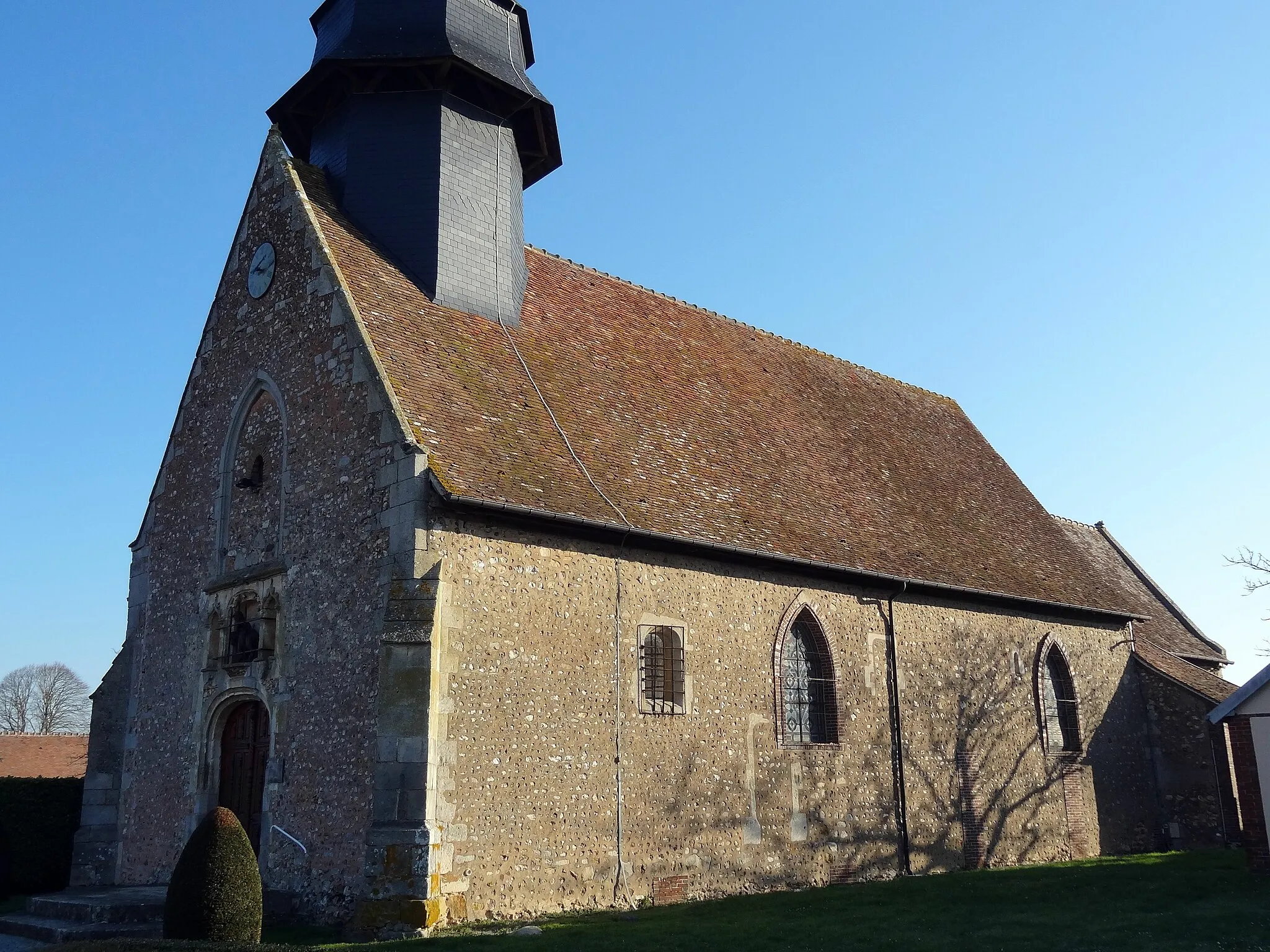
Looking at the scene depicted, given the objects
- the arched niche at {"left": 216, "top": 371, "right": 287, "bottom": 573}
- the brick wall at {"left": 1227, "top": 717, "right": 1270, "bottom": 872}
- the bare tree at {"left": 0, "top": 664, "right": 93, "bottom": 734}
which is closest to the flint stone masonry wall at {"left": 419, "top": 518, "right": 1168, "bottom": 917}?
the arched niche at {"left": 216, "top": 371, "right": 287, "bottom": 573}

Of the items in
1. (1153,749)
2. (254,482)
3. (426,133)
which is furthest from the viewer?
(1153,749)

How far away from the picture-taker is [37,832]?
16672mm

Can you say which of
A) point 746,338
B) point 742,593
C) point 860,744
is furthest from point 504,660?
A: point 746,338

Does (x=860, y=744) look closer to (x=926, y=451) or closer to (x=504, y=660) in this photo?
(x=504, y=660)

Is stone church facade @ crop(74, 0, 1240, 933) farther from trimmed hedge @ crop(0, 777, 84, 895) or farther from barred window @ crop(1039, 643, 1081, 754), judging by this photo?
trimmed hedge @ crop(0, 777, 84, 895)

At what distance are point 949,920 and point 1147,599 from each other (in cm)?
1951

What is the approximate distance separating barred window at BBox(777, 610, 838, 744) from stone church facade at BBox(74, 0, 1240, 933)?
0.21ft

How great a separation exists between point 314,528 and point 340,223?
470cm

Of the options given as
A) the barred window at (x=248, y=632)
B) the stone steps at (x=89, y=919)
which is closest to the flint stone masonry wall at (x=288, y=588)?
the barred window at (x=248, y=632)

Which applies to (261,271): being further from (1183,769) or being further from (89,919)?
(1183,769)

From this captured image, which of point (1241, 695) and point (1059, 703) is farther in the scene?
point (1059, 703)

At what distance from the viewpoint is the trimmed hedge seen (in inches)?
642

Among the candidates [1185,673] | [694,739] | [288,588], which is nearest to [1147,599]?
[1185,673]

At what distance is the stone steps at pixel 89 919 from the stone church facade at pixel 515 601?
135cm
